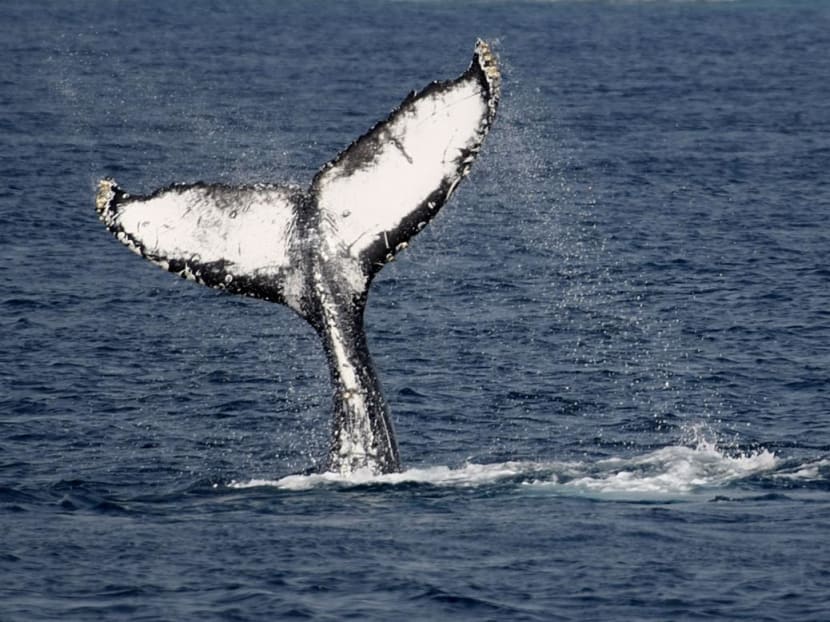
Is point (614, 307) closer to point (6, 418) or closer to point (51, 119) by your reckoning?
point (6, 418)

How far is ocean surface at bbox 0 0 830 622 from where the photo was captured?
15336mm

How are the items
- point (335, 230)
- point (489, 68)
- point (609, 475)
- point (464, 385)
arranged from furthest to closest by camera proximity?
point (464, 385), point (609, 475), point (335, 230), point (489, 68)

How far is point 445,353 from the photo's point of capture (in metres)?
25.8

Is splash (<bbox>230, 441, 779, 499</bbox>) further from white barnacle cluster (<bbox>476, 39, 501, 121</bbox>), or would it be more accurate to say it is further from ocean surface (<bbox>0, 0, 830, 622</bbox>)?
white barnacle cluster (<bbox>476, 39, 501, 121</bbox>)

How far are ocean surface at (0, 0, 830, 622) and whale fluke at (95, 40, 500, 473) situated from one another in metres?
1.28

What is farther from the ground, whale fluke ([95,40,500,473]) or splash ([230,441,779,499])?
whale fluke ([95,40,500,473])

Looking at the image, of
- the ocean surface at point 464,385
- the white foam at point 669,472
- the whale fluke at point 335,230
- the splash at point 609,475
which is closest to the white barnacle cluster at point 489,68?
the whale fluke at point 335,230

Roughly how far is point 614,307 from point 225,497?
39.5 feet

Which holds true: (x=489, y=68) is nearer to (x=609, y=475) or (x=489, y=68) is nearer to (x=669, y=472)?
(x=609, y=475)

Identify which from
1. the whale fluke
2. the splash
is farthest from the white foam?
the whale fluke

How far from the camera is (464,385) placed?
24062 millimetres

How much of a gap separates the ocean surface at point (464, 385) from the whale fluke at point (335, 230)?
1.28 metres

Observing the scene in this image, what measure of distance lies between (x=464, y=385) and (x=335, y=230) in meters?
9.44

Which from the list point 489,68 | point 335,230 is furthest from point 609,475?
point 489,68
